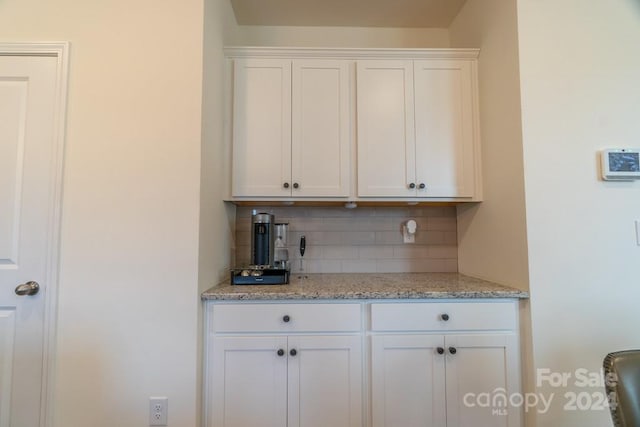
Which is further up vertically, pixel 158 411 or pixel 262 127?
pixel 262 127

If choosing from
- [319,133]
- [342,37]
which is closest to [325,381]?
[319,133]

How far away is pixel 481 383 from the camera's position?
140 centimetres

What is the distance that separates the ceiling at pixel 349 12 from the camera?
6.41 feet

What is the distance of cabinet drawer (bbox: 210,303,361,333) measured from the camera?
139cm

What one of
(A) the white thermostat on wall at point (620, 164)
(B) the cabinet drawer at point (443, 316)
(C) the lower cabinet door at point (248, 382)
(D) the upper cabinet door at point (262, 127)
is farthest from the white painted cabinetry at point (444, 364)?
(D) the upper cabinet door at point (262, 127)

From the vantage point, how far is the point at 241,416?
4.44 feet

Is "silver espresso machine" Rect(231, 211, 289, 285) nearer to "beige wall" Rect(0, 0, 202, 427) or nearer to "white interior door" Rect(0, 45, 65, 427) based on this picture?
"beige wall" Rect(0, 0, 202, 427)

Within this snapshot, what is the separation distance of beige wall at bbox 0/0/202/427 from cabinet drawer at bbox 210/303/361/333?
0.45 ft

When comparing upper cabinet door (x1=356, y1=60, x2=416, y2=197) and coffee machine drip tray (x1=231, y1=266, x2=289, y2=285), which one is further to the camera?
upper cabinet door (x1=356, y1=60, x2=416, y2=197)

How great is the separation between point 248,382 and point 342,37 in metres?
2.35

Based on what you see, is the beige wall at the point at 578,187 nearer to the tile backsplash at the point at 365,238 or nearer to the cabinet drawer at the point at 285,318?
the tile backsplash at the point at 365,238

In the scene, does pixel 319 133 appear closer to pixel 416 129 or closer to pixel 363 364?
pixel 416 129

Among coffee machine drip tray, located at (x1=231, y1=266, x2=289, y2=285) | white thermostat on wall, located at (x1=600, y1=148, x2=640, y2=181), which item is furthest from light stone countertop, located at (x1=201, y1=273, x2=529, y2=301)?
white thermostat on wall, located at (x1=600, y1=148, x2=640, y2=181)

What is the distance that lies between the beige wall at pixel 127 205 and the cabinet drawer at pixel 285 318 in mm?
137
